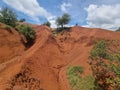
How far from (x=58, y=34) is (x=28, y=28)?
432 inches

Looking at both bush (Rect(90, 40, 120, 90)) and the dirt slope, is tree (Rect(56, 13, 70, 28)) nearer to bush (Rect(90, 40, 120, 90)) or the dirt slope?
the dirt slope

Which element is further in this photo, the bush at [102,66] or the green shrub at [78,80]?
the green shrub at [78,80]

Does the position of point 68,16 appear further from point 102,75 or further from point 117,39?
point 102,75

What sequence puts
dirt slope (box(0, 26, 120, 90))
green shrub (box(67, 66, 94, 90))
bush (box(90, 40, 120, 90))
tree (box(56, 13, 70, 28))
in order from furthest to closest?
tree (box(56, 13, 70, 28))
green shrub (box(67, 66, 94, 90))
dirt slope (box(0, 26, 120, 90))
bush (box(90, 40, 120, 90))

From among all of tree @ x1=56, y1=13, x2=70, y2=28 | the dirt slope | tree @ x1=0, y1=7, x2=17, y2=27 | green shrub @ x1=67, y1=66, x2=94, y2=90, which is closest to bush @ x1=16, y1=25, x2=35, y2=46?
the dirt slope

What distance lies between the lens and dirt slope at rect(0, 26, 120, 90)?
70.7ft

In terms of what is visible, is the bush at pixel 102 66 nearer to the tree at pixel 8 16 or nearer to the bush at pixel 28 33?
the bush at pixel 28 33

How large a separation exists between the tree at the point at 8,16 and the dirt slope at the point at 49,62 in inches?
266

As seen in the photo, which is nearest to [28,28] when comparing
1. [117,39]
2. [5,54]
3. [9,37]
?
[9,37]

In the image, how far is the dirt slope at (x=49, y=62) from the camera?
848 inches

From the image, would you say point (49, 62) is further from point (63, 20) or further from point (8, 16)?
point (63, 20)

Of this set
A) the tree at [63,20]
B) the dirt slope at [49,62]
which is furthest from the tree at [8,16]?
the tree at [63,20]

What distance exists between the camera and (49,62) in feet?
97.3

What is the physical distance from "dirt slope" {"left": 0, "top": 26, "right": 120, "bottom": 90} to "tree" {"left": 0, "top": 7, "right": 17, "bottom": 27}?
6757mm
